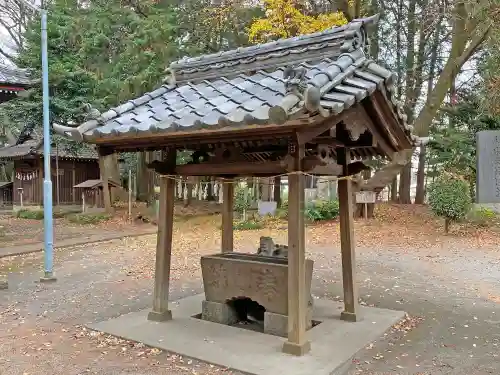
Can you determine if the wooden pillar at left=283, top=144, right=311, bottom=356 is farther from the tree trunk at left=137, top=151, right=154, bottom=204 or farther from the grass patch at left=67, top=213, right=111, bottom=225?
the tree trunk at left=137, top=151, right=154, bottom=204

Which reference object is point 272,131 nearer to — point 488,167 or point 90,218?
point 488,167

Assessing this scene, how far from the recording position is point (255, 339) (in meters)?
5.50

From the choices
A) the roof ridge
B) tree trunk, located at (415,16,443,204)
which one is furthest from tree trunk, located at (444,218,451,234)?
the roof ridge

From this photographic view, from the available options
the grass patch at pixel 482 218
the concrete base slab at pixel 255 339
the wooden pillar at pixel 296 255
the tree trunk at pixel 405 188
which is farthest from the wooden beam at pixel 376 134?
the tree trunk at pixel 405 188

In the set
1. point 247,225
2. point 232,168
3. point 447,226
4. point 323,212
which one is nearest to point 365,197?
point 323,212

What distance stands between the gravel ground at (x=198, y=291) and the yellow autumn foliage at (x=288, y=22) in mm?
6892

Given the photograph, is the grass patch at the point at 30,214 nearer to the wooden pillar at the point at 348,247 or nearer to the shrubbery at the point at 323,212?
the shrubbery at the point at 323,212

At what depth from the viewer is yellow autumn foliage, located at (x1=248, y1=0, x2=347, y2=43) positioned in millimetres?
14844

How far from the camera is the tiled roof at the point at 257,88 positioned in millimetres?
4113

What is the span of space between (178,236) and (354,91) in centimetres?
1307

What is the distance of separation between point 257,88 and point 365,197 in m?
12.4

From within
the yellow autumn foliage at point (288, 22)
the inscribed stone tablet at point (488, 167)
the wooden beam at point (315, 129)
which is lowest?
the inscribed stone tablet at point (488, 167)

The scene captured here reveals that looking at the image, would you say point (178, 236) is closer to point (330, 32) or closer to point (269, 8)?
point (269, 8)

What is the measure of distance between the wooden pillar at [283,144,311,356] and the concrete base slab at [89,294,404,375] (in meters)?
0.30
